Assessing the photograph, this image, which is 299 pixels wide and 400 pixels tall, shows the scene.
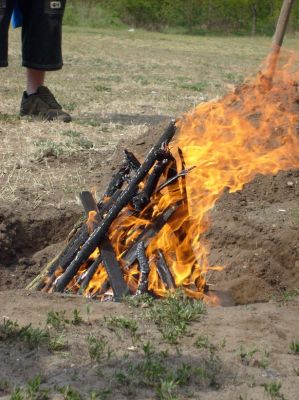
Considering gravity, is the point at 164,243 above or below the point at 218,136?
below

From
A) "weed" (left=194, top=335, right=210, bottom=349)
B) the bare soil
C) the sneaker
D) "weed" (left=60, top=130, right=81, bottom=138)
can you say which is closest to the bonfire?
the bare soil

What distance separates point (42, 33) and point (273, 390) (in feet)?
20.7

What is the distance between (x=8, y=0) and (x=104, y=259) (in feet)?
15.6

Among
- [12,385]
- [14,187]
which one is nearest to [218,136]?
[14,187]

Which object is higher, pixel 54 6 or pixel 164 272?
pixel 54 6

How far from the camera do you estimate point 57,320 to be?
3.67 metres

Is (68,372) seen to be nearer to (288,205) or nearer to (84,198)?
(84,198)

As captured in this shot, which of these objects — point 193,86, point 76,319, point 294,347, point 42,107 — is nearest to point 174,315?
point 76,319

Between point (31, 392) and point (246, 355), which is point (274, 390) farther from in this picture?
point (31, 392)

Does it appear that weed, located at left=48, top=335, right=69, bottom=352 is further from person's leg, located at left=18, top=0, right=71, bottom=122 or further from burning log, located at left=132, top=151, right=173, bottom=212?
person's leg, located at left=18, top=0, right=71, bottom=122

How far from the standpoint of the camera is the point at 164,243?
472 centimetres

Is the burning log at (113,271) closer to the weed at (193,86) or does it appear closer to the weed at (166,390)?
the weed at (166,390)

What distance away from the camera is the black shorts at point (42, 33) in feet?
28.4

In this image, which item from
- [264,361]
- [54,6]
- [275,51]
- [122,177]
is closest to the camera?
[264,361]
